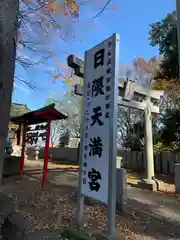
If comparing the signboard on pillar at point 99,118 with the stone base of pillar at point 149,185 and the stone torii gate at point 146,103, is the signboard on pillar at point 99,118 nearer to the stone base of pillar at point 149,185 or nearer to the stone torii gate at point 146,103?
the stone torii gate at point 146,103

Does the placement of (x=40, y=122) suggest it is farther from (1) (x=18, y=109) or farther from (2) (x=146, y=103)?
(1) (x=18, y=109)

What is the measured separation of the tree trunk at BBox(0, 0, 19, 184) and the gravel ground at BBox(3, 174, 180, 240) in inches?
54.9

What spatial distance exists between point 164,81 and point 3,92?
1007cm

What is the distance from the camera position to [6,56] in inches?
122

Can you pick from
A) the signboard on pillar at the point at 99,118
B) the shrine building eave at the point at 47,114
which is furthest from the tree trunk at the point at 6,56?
the shrine building eave at the point at 47,114

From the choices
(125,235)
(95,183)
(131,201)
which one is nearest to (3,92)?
(95,183)

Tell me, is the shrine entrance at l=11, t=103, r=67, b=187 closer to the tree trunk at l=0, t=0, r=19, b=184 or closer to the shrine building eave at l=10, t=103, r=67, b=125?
the shrine building eave at l=10, t=103, r=67, b=125

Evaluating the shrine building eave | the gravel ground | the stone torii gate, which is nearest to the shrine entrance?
the shrine building eave

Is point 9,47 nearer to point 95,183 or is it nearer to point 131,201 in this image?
point 95,183

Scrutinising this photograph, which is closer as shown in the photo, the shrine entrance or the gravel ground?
the gravel ground

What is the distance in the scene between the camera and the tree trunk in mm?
2973

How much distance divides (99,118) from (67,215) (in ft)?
6.32

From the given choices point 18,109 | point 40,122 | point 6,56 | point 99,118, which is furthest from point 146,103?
point 18,109

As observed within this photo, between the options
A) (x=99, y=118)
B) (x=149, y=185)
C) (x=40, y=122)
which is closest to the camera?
(x=99, y=118)
